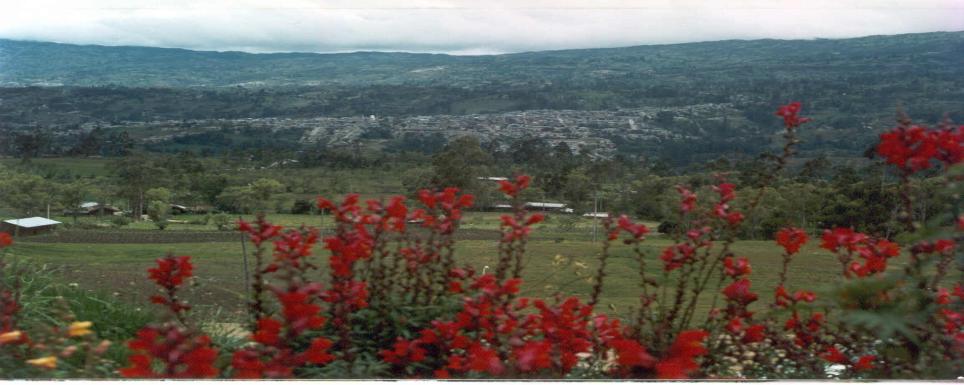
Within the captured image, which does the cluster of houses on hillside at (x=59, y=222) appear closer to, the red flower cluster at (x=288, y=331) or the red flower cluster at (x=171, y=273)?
the red flower cluster at (x=171, y=273)

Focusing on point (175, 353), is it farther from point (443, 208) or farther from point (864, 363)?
point (864, 363)

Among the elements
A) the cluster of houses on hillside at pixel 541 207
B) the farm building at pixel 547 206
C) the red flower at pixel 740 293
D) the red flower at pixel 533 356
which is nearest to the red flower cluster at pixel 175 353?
the red flower at pixel 533 356

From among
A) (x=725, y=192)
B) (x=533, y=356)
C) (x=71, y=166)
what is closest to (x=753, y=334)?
(x=725, y=192)

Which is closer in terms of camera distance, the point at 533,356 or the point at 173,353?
the point at 173,353

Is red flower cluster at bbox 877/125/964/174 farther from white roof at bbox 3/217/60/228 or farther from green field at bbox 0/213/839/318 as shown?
white roof at bbox 3/217/60/228

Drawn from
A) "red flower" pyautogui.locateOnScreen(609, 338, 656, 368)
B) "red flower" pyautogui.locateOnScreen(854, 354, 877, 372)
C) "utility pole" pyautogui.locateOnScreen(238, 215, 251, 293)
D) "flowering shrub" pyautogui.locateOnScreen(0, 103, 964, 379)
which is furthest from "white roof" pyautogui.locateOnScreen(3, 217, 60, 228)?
"red flower" pyautogui.locateOnScreen(854, 354, 877, 372)

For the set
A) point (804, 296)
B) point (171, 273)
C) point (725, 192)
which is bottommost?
point (804, 296)
